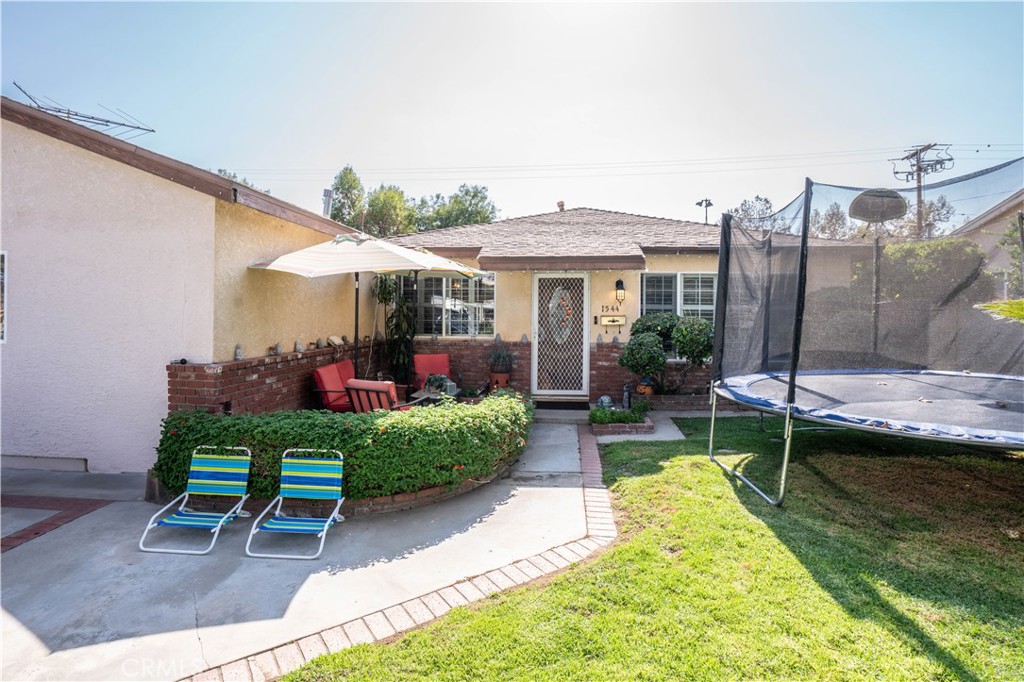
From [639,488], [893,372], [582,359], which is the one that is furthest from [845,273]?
[582,359]

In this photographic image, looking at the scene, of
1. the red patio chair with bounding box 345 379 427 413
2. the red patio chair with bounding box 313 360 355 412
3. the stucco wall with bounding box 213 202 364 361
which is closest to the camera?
the stucco wall with bounding box 213 202 364 361

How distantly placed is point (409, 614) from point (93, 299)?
5.49 metres

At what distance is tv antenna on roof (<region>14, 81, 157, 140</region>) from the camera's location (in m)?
5.68

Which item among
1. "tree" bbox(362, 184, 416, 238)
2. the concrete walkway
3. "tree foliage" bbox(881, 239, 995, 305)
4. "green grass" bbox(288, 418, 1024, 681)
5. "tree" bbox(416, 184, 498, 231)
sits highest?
"tree" bbox(416, 184, 498, 231)

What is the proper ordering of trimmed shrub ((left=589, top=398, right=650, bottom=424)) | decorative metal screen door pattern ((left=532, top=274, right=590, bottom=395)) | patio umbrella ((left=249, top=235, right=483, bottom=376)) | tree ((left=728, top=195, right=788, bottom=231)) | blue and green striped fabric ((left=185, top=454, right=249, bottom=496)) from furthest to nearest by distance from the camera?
decorative metal screen door pattern ((left=532, top=274, right=590, bottom=395)), trimmed shrub ((left=589, top=398, right=650, bottom=424)), tree ((left=728, top=195, right=788, bottom=231)), patio umbrella ((left=249, top=235, right=483, bottom=376)), blue and green striped fabric ((left=185, top=454, right=249, bottom=496))

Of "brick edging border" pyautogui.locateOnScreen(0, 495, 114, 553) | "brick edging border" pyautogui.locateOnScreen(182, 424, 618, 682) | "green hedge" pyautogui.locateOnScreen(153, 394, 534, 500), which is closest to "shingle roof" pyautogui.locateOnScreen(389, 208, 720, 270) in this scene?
"green hedge" pyautogui.locateOnScreen(153, 394, 534, 500)

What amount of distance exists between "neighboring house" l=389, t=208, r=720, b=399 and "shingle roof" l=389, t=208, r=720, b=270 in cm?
4

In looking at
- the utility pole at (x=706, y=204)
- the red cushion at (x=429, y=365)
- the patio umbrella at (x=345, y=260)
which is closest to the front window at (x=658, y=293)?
the red cushion at (x=429, y=365)

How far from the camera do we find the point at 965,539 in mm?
3957

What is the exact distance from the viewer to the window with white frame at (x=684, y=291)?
31.5ft

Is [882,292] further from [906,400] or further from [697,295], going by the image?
[697,295]

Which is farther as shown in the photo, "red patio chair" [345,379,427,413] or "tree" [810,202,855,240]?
"red patio chair" [345,379,427,413]

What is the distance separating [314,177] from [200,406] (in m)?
34.7

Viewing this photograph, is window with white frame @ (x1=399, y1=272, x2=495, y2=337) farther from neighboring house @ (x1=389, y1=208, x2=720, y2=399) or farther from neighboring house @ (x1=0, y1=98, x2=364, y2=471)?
neighboring house @ (x1=0, y1=98, x2=364, y2=471)
